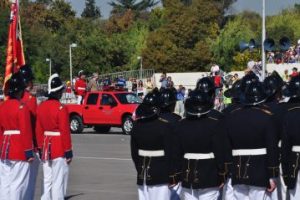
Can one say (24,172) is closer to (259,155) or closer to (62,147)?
(62,147)

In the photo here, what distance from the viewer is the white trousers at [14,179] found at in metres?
12.0

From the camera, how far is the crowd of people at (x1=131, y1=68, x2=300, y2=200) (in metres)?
9.61

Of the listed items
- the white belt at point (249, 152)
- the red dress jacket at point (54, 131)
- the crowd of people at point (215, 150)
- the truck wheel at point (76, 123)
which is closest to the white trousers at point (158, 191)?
the crowd of people at point (215, 150)

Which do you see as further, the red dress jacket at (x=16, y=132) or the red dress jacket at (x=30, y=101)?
the red dress jacket at (x=30, y=101)

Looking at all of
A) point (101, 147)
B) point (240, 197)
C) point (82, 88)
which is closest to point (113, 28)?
point (82, 88)

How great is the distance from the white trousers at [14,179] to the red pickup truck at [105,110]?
18822 mm

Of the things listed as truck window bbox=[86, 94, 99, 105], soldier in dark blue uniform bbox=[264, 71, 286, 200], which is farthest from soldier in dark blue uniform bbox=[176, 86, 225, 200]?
truck window bbox=[86, 94, 99, 105]

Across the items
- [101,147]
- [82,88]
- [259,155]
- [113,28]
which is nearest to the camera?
[259,155]

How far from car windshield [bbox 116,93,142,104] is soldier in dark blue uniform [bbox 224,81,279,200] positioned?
21.9m

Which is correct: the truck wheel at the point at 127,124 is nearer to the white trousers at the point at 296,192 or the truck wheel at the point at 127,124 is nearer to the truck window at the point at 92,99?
the truck window at the point at 92,99

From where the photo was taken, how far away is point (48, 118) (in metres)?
12.5

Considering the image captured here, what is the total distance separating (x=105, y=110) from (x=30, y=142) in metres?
19.6

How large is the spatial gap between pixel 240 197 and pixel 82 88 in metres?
25.5

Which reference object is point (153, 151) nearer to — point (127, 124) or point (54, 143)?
point (54, 143)
